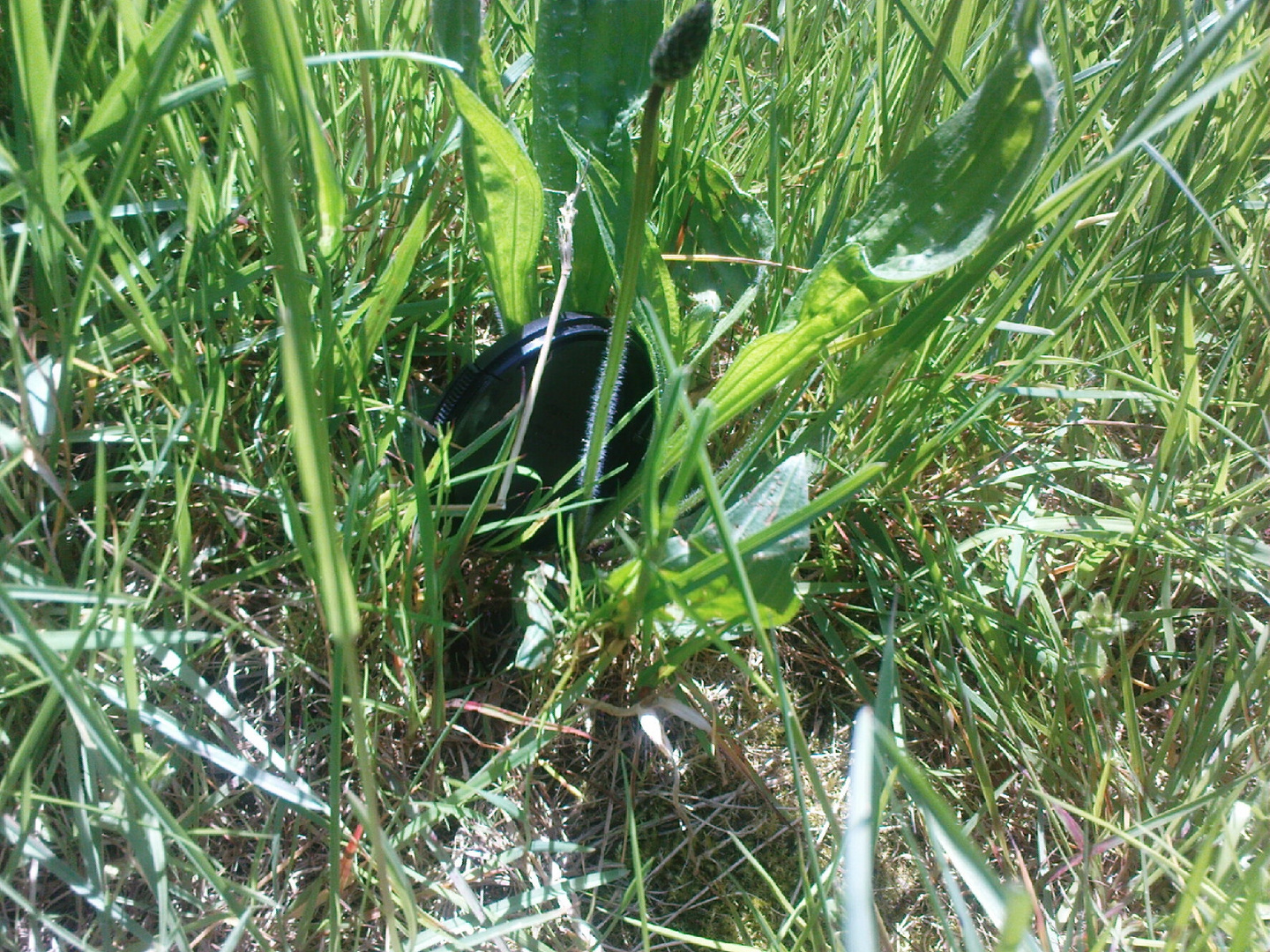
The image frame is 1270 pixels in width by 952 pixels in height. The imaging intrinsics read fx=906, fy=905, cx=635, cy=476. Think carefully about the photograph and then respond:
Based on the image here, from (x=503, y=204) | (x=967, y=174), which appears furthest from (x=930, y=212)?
(x=503, y=204)

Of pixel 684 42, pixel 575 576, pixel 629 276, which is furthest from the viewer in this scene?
pixel 575 576

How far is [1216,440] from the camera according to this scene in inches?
43.8

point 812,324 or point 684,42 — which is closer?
point 684,42

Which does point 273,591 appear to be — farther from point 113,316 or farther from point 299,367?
point 299,367

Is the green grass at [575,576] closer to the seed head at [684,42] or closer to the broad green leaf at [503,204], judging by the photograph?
the broad green leaf at [503,204]

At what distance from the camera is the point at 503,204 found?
2.96 ft

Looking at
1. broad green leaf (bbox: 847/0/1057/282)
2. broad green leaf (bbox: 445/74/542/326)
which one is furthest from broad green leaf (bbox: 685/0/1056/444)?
broad green leaf (bbox: 445/74/542/326)

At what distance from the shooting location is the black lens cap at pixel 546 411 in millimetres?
862

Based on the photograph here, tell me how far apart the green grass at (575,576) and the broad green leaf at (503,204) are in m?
0.06

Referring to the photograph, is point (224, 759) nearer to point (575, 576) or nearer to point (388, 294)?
point (575, 576)

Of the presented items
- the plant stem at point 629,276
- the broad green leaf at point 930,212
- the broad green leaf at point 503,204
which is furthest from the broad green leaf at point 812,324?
the broad green leaf at point 503,204

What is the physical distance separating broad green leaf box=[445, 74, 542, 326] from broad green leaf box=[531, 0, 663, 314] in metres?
0.07

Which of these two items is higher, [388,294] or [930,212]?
[930,212]

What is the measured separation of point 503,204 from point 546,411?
8.3 inches
